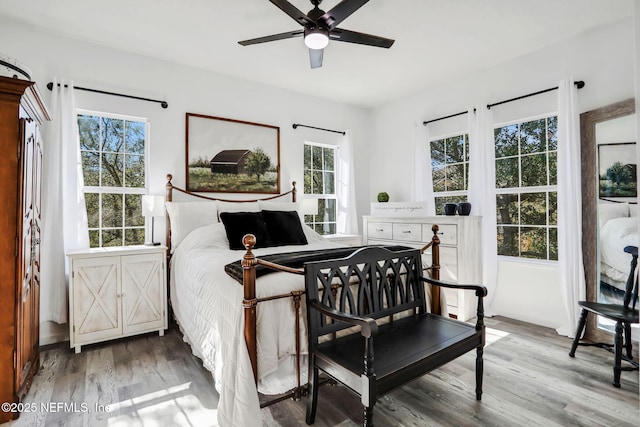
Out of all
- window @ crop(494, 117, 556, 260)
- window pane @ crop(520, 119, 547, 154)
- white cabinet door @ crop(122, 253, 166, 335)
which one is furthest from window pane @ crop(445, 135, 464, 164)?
white cabinet door @ crop(122, 253, 166, 335)

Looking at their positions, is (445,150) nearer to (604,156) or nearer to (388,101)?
(388,101)

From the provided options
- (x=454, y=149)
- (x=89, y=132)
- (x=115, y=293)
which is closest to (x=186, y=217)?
(x=115, y=293)

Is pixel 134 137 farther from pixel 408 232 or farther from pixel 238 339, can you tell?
pixel 408 232

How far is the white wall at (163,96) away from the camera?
2848mm

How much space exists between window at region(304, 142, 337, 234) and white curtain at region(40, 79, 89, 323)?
2.58 metres

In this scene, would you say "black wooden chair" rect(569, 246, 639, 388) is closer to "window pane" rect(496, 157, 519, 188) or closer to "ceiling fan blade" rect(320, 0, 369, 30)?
"window pane" rect(496, 157, 519, 188)

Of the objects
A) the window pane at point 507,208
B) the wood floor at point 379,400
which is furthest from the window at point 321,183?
the wood floor at point 379,400

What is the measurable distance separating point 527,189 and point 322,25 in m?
2.77

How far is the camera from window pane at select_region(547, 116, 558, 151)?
3.23m

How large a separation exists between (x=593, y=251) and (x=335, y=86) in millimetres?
3269

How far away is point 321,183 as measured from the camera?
4680 millimetres

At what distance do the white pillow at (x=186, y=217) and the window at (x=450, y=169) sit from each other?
2.87 metres

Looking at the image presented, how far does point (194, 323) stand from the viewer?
7.60ft

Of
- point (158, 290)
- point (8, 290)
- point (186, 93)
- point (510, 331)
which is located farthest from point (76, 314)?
point (510, 331)
